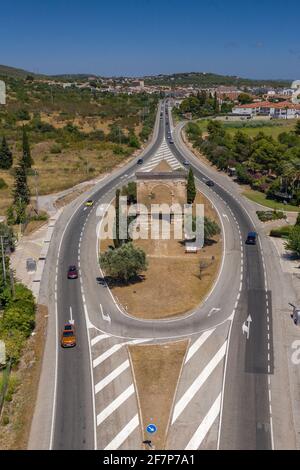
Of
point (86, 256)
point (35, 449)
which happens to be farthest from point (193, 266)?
point (35, 449)

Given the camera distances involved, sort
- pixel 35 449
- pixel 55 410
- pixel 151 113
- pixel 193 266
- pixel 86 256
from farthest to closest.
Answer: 1. pixel 151 113
2. pixel 86 256
3. pixel 193 266
4. pixel 55 410
5. pixel 35 449

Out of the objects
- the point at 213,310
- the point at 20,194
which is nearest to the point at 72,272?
the point at 213,310

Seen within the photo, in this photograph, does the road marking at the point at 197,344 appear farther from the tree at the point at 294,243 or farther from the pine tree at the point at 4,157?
the pine tree at the point at 4,157

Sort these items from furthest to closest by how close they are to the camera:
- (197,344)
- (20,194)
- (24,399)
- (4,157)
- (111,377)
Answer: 1. (4,157)
2. (20,194)
3. (197,344)
4. (111,377)
5. (24,399)

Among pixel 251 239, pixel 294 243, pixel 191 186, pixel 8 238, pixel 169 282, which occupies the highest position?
pixel 191 186

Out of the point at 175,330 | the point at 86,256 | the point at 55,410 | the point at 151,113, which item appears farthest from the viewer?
the point at 151,113

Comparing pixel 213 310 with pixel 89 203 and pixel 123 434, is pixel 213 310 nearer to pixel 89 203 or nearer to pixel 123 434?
pixel 123 434

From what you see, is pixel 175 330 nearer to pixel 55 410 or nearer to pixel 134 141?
pixel 55 410
